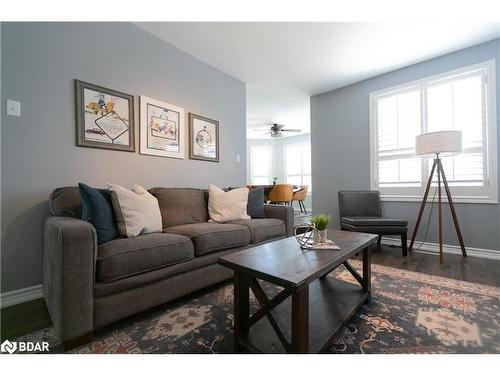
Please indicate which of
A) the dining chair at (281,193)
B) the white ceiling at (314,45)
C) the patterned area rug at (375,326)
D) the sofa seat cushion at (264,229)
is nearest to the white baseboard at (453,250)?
the patterned area rug at (375,326)

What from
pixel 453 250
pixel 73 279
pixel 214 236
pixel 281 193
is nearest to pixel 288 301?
pixel 214 236

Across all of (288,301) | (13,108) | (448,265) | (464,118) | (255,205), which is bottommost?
(448,265)

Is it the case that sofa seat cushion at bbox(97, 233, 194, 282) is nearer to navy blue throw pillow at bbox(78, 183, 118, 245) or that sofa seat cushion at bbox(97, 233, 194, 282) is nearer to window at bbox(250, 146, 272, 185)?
navy blue throw pillow at bbox(78, 183, 118, 245)

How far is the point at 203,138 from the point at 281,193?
3.01 metres

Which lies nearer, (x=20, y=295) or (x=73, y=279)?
(x=73, y=279)

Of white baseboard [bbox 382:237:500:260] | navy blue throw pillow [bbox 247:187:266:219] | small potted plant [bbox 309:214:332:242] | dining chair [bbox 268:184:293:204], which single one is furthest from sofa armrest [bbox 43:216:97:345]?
dining chair [bbox 268:184:293:204]

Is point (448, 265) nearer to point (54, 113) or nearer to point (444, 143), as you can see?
point (444, 143)

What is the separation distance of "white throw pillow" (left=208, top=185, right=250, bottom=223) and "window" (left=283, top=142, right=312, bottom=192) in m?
5.19

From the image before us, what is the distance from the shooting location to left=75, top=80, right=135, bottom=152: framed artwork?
1.92m

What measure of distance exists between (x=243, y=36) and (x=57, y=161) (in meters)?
2.23

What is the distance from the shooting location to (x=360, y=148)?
361 centimetres

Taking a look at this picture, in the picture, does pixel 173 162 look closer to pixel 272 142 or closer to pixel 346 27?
pixel 346 27

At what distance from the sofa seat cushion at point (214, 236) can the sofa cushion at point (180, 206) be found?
0.24 metres

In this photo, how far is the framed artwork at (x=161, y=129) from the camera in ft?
7.75
